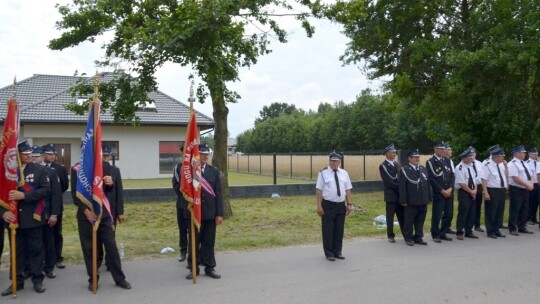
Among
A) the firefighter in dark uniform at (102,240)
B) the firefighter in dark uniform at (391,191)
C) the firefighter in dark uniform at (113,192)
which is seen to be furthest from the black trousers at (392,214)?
the firefighter in dark uniform at (102,240)

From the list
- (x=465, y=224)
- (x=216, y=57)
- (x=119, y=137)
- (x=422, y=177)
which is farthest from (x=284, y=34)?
(x=119, y=137)

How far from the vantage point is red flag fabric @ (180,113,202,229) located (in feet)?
24.4

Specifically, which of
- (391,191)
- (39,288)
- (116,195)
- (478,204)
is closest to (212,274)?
(116,195)

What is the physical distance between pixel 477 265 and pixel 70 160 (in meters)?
23.7

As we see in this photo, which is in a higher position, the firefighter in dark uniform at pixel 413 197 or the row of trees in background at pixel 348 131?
the row of trees in background at pixel 348 131

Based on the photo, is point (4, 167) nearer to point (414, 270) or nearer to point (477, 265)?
point (414, 270)

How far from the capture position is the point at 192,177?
7484mm

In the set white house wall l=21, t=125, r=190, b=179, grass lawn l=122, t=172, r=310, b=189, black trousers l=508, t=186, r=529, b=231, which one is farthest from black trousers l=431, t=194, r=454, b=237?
white house wall l=21, t=125, r=190, b=179

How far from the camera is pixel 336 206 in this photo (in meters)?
8.77

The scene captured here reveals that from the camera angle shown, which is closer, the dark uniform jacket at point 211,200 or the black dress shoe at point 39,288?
the black dress shoe at point 39,288

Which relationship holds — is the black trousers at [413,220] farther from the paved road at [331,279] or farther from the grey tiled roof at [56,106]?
the grey tiled roof at [56,106]

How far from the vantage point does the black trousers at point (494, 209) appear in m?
11.0

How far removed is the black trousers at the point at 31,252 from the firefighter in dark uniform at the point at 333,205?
434 centimetres

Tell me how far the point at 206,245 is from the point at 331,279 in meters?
1.92
